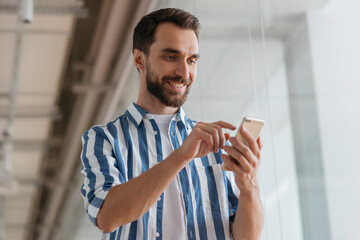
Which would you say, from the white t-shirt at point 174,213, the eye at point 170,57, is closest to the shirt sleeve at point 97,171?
the white t-shirt at point 174,213

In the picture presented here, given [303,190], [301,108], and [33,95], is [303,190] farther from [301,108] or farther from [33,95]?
[33,95]

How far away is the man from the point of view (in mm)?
1301

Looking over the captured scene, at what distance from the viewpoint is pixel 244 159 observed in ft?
4.31

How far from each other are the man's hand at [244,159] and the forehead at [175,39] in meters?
0.27

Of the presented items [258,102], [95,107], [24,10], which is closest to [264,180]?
[258,102]

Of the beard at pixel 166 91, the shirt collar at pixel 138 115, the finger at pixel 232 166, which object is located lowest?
the finger at pixel 232 166

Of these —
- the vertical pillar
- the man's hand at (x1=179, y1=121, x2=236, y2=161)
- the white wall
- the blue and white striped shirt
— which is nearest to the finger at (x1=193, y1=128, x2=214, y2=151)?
the man's hand at (x1=179, y1=121, x2=236, y2=161)

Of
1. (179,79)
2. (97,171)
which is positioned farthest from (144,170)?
(179,79)

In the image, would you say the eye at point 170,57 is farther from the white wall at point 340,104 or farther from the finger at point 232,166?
the white wall at point 340,104

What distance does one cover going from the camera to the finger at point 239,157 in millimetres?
1313

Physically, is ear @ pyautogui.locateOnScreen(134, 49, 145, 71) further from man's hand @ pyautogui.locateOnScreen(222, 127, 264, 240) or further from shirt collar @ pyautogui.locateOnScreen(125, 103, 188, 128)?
man's hand @ pyautogui.locateOnScreen(222, 127, 264, 240)

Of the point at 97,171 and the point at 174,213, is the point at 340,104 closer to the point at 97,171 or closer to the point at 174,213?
the point at 174,213

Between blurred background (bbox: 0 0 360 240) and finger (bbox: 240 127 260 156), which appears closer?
finger (bbox: 240 127 260 156)

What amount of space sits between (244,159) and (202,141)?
0.09m
